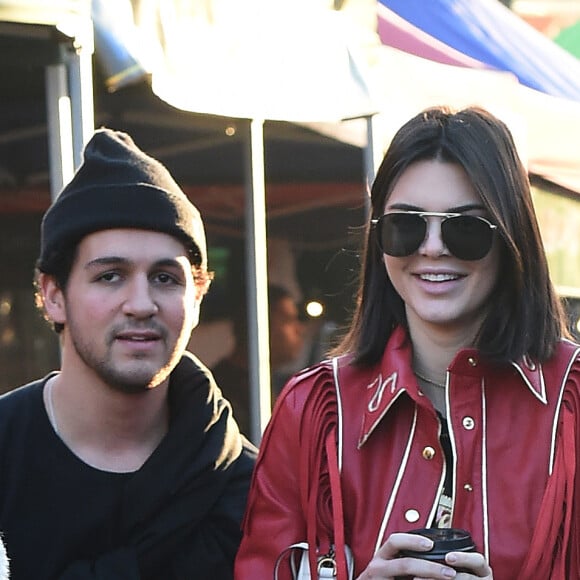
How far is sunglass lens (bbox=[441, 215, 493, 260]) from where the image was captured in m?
2.29

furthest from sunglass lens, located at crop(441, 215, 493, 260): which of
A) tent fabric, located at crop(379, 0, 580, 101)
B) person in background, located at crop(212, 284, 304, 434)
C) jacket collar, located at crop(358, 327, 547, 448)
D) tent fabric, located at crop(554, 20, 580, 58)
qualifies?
tent fabric, located at crop(554, 20, 580, 58)

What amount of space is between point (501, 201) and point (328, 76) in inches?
131

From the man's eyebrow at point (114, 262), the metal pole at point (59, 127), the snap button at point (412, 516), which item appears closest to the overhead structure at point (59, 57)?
the metal pole at point (59, 127)

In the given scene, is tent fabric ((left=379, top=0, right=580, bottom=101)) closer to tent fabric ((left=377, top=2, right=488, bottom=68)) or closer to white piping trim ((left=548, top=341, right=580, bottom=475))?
tent fabric ((left=377, top=2, right=488, bottom=68))

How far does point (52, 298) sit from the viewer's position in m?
2.95

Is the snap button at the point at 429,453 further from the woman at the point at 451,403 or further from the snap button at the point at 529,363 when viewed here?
the snap button at the point at 529,363

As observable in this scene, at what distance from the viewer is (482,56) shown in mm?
6441

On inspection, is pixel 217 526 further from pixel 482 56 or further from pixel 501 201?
pixel 482 56

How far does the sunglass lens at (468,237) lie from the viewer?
7.50 feet

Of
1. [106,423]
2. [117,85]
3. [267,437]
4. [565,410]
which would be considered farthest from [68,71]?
[565,410]

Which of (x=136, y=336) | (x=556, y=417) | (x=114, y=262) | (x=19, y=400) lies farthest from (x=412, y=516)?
(x=19, y=400)

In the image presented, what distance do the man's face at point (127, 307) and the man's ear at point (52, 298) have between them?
0.04 metres

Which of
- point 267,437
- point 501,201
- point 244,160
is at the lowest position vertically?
point 267,437

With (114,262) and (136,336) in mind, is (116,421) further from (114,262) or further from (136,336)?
(114,262)
